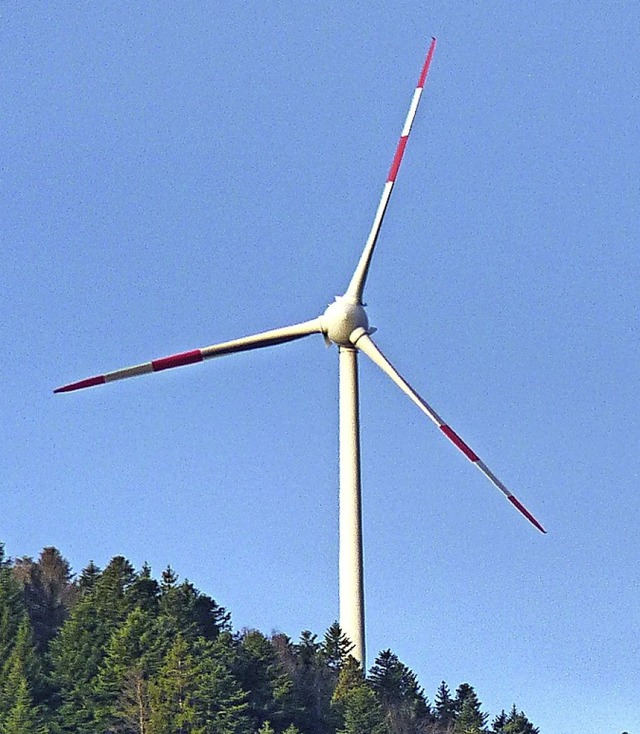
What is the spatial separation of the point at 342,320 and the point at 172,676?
66.3ft

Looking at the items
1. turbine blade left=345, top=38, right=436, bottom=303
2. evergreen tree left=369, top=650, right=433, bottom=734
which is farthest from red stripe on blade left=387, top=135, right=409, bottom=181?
evergreen tree left=369, top=650, right=433, bottom=734

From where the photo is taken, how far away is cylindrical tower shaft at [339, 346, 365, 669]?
9750 cm

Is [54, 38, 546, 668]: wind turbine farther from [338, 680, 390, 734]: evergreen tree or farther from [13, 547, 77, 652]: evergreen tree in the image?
[13, 547, 77, 652]: evergreen tree

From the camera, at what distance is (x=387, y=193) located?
101 m

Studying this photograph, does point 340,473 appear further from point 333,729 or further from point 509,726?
point 509,726

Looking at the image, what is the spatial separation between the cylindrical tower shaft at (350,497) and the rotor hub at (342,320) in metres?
0.87

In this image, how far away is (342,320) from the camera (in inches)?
3784

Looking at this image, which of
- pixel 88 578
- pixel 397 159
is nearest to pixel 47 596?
pixel 88 578

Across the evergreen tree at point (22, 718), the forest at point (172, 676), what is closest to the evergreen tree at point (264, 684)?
the forest at point (172, 676)

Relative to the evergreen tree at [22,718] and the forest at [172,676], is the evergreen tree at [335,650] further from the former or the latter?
the evergreen tree at [22,718]

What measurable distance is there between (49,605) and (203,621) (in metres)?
17.3

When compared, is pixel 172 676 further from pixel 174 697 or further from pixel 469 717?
pixel 469 717

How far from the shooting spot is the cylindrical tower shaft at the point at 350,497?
3839 inches

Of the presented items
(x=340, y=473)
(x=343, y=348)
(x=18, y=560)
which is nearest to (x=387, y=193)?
(x=343, y=348)
